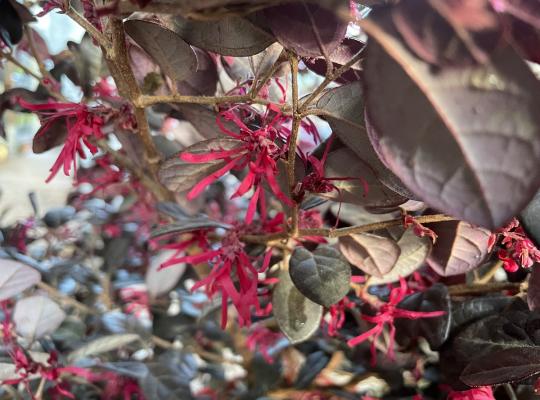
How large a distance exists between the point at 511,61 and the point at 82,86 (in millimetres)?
498

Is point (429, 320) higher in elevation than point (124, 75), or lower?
lower

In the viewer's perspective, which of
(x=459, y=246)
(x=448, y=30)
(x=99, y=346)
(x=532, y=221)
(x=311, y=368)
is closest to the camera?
(x=448, y=30)

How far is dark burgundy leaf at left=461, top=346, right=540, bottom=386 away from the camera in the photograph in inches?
13.5

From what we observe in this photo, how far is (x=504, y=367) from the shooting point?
356 mm

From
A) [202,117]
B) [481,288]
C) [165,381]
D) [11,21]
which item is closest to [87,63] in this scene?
[11,21]

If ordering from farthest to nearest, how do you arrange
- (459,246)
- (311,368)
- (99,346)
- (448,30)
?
1. (311,368)
2. (99,346)
3. (459,246)
4. (448,30)

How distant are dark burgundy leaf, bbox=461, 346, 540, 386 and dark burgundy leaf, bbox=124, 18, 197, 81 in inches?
10.9

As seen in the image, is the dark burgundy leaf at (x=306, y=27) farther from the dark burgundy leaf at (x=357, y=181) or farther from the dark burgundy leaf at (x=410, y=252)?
the dark burgundy leaf at (x=410, y=252)

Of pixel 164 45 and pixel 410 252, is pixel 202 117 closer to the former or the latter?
pixel 164 45

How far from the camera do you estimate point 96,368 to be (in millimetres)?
526

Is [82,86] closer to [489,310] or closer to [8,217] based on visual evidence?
[489,310]

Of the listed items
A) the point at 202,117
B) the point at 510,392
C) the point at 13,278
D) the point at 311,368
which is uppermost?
Result: the point at 202,117

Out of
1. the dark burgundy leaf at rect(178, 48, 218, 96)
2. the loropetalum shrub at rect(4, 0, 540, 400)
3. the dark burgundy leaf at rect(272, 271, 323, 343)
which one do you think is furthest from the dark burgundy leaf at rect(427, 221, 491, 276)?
the dark burgundy leaf at rect(178, 48, 218, 96)

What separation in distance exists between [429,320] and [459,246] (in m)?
0.07
